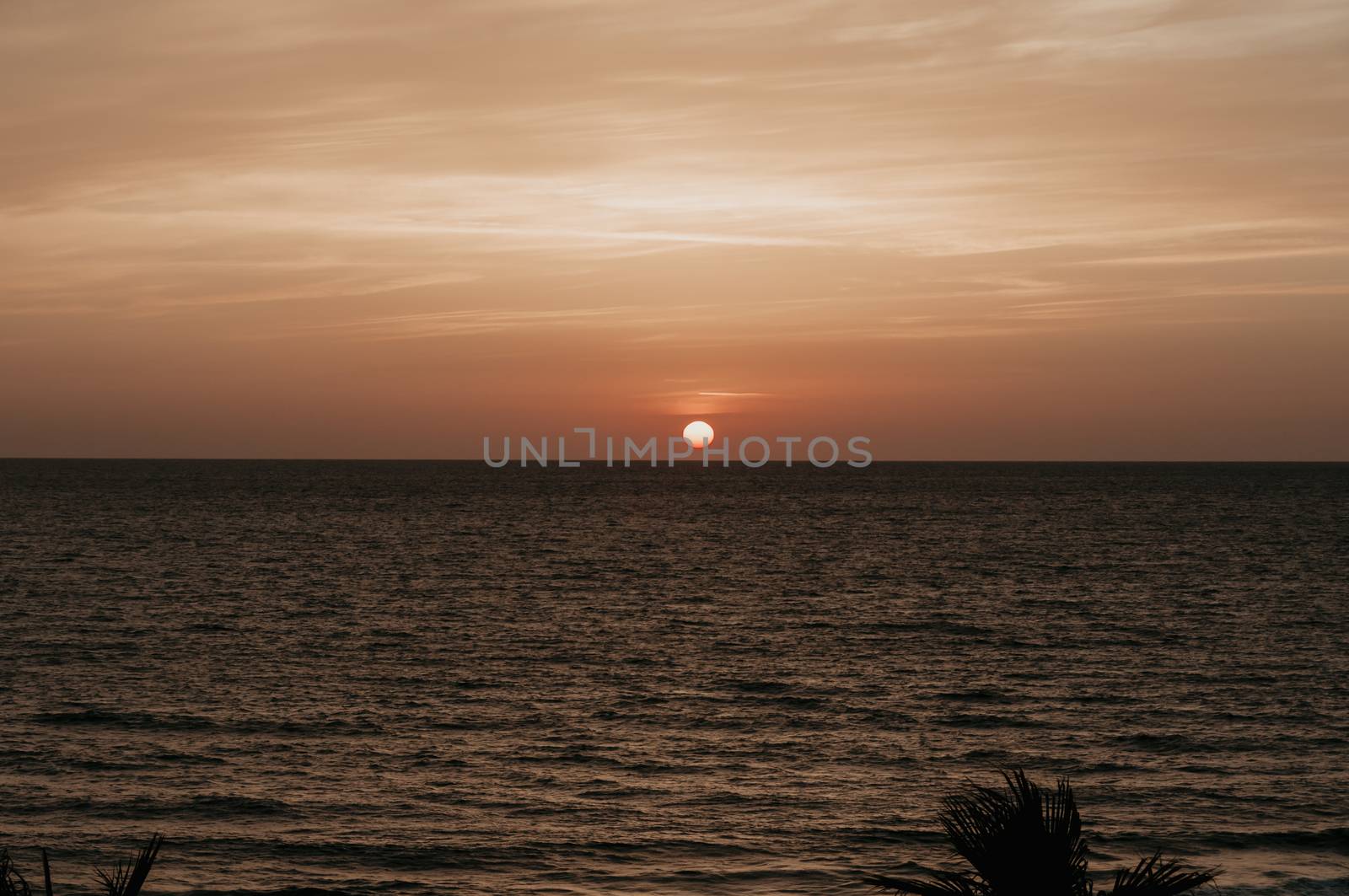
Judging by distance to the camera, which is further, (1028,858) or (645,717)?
(645,717)

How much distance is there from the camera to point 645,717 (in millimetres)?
33219

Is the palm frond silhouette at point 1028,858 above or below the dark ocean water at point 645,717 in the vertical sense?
above

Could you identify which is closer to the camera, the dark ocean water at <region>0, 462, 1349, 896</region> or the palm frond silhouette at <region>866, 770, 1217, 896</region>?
the palm frond silhouette at <region>866, 770, 1217, 896</region>

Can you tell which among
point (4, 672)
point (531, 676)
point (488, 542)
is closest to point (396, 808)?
point (531, 676)

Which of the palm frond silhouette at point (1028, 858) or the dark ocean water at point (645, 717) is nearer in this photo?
the palm frond silhouette at point (1028, 858)

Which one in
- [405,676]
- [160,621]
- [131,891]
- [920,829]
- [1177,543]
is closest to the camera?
[131,891]

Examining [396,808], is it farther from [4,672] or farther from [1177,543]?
[1177,543]

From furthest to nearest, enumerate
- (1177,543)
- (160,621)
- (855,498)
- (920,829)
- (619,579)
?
(855,498) < (1177,543) < (619,579) < (160,621) < (920,829)

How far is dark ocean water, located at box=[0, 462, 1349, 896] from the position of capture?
73.3 feet

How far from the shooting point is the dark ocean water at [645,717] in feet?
73.3

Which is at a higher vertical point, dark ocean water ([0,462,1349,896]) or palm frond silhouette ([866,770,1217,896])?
palm frond silhouette ([866,770,1217,896])

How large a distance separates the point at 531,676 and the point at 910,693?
11491mm

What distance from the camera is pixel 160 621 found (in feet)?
169

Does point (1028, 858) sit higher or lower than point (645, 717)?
higher
